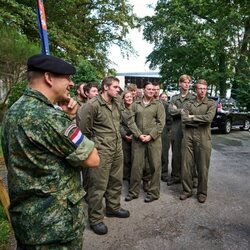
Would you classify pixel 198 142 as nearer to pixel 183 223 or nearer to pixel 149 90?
pixel 149 90

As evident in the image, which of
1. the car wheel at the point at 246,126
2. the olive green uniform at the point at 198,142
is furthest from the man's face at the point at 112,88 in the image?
the car wheel at the point at 246,126

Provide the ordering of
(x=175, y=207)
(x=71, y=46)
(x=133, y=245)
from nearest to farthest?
(x=133, y=245), (x=175, y=207), (x=71, y=46)

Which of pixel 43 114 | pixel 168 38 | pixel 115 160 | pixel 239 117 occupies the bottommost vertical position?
pixel 239 117

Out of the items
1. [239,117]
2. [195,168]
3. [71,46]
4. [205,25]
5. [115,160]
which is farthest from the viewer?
[205,25]

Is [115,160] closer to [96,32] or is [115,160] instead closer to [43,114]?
[43,114]

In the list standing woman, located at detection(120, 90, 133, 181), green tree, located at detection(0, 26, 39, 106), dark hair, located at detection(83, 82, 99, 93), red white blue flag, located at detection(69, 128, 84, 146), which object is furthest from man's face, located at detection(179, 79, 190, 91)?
red white blue flag, located at detection(69, 128, 84, 146)

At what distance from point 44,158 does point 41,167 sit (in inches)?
2.2

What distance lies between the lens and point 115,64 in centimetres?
2580

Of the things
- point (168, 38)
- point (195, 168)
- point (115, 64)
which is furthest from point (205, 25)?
point (195, 168)

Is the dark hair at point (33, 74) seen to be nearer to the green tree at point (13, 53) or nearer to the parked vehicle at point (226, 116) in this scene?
the green tree at point (13, 53)

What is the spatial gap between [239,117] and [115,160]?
1281cm

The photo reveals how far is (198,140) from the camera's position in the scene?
5414 millimetres

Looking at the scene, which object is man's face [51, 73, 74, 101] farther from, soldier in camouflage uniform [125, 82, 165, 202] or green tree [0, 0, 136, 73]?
green tree [0, 0, 136, 73]

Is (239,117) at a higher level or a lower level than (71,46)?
lower
